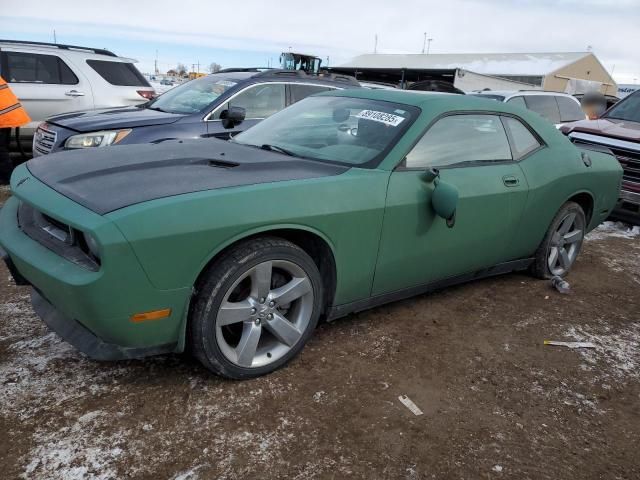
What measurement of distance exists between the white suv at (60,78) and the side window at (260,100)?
3.04 metres

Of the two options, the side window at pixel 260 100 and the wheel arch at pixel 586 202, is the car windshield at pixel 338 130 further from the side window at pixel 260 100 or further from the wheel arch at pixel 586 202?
the side window at pixel 260 100

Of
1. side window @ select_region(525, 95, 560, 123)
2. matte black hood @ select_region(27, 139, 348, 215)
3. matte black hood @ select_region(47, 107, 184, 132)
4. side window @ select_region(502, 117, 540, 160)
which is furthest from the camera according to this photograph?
side window @ select_region(525, 95, 560, 123)

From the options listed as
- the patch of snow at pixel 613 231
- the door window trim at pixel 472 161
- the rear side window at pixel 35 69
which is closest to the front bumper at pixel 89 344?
the door window trim at pixel 472 161

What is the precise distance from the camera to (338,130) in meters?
3.44

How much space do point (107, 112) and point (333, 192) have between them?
430cm

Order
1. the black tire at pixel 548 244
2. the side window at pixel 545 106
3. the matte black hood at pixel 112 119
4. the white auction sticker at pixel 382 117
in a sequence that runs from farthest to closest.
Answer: the side window at pixel 545 106, the matte black hood at pixel 112 119, the black tire at pixel 548 244, the white auction sticker at pixel 382 117

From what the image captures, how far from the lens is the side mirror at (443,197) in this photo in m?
3.04

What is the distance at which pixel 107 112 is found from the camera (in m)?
6.02

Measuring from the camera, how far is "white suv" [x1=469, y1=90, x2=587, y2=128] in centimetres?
942

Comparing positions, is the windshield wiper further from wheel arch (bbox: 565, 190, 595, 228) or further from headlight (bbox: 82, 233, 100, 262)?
wheel arch (bbox: 565, 190, 595, 228)

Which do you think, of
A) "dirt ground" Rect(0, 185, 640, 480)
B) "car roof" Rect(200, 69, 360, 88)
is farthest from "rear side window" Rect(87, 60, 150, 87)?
"dirt ground" Rect(0, 185, 640, 480)

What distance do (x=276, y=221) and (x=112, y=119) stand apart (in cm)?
380

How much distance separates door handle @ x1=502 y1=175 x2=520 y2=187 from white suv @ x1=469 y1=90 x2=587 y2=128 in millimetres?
6057

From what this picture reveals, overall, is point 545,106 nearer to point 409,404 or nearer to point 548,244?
point 548,244
